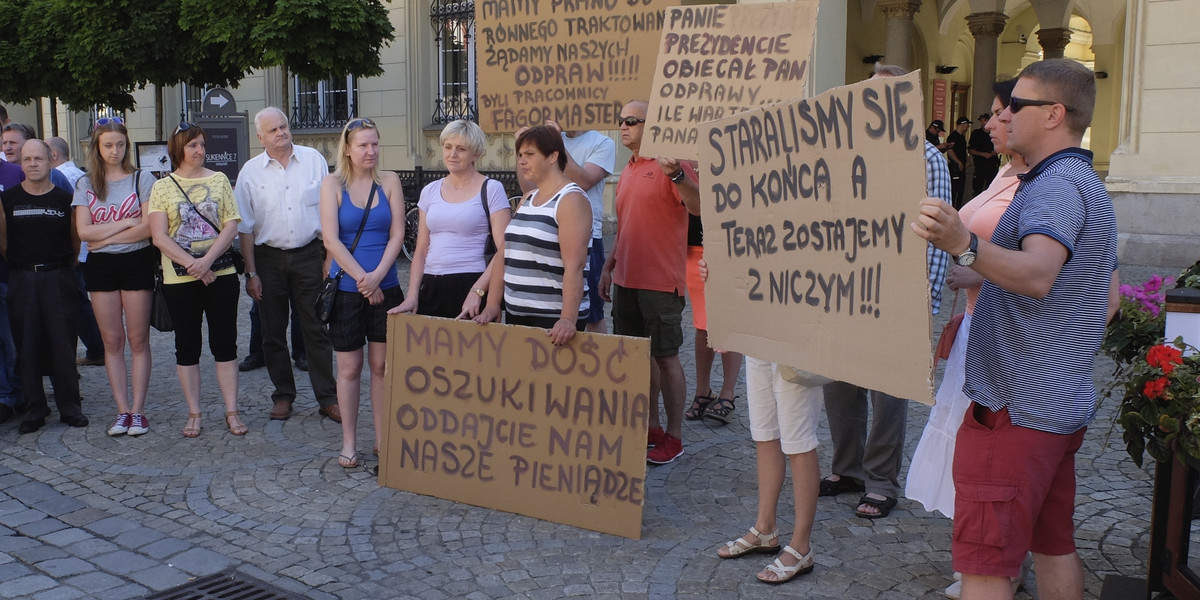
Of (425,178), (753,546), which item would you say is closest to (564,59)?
(753,546)

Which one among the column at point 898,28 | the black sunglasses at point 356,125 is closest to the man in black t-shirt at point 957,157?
the column at point 898,28

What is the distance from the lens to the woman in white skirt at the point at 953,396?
11.6 feet

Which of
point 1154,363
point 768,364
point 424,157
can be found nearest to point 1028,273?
point 1154,363

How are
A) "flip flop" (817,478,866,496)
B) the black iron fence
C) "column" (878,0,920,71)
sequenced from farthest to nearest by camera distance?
"column" (878,0,920,71) → the black iron fence → "flip flop" (817,478,866,496)

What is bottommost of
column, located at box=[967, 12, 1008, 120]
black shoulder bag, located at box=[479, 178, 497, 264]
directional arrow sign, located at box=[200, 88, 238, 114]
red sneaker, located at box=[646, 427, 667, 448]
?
red sneaker, located at box=[646, 427, 667, 448]

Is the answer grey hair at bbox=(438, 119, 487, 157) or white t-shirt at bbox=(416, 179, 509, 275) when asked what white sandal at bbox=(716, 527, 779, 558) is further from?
grey hair at bbox=(438, 119, 487, 157)

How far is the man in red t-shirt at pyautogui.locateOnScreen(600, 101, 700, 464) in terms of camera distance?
5.29 m

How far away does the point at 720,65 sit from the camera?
4.49 metres

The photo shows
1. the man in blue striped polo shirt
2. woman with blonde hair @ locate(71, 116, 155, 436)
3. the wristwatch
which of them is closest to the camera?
the wristwatch

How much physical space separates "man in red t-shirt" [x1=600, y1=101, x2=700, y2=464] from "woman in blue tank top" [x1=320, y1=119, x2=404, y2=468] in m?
1.18

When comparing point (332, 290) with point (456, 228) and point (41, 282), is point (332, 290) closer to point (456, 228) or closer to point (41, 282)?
point (456, 228)

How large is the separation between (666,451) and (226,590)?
2.27 metres

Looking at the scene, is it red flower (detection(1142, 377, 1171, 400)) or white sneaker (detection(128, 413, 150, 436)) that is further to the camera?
white sneaker (detection(128, 413, 150, 436))

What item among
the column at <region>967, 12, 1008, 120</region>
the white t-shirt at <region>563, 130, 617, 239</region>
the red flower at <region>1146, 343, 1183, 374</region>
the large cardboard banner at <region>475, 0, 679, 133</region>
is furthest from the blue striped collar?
the column at <region>967, 12, 1008, 120</region>
